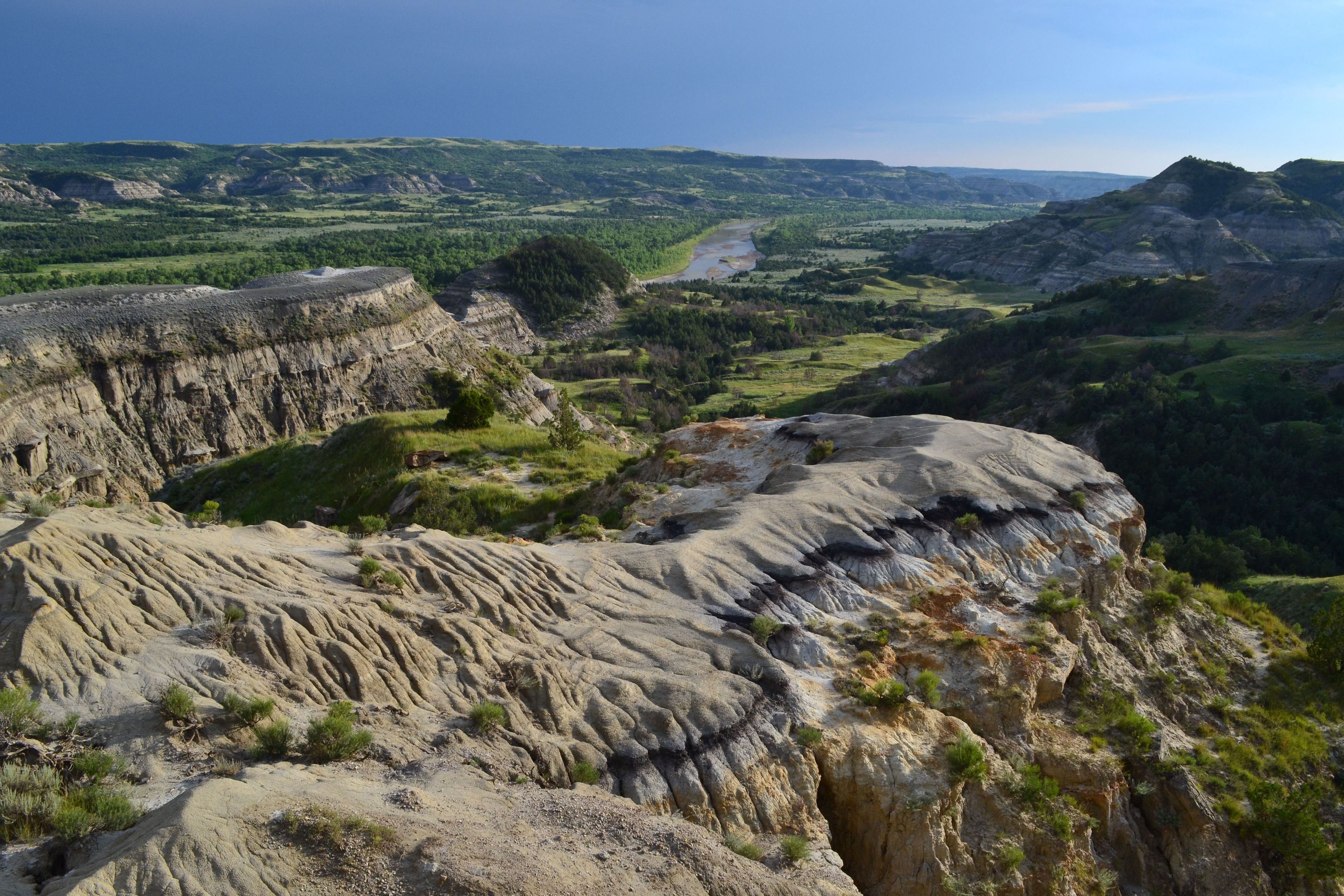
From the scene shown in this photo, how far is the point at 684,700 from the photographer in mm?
12742

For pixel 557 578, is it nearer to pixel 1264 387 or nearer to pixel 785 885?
pixel 785 885

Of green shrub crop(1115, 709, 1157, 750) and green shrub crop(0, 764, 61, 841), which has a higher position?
green shrub crop(0, 764, 61, 841)

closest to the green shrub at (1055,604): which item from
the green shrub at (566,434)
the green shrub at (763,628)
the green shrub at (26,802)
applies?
the green shrub at (763,628)

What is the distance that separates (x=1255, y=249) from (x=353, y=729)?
459 ft

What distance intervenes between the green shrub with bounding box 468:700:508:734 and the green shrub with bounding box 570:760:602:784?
128 cm

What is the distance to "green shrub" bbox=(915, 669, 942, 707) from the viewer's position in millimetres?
14570

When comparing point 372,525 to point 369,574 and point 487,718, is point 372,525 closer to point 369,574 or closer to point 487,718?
point 369,574

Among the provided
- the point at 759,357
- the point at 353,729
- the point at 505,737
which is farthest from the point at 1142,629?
the point at 759,357

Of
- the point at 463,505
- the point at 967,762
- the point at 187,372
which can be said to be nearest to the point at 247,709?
the point at 967,762

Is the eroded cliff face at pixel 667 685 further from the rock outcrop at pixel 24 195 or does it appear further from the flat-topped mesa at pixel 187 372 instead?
the rock outcrop at pixel 24 195

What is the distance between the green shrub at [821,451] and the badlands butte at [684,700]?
142 mm

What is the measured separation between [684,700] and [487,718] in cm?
314

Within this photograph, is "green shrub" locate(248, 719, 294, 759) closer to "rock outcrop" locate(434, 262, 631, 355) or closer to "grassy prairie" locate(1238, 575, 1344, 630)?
"grassy prairie" locate(1238, 575, 1344, 630)

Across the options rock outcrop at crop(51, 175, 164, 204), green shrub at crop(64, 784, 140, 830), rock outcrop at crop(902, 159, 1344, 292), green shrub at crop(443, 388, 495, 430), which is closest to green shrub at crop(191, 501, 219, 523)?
green shrub at crop(64, 784, 140, 830)
